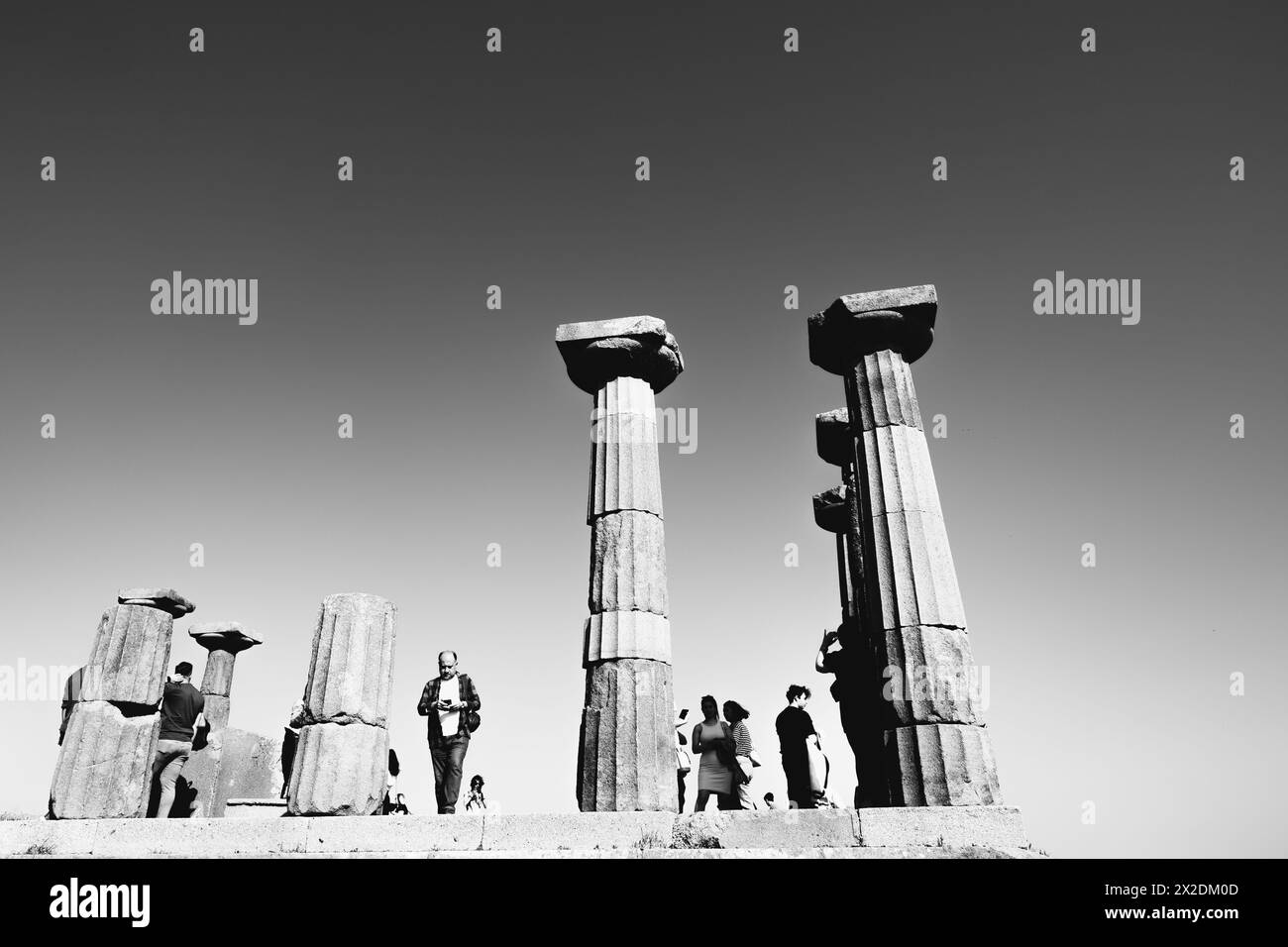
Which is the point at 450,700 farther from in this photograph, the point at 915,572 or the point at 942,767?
the point at 915,572

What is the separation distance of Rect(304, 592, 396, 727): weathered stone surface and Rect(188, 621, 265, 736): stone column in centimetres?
827

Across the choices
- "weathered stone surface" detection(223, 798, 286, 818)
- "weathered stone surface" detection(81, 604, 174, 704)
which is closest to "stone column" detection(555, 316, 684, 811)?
"weathered stone surface" detection(81, 604, 174, 704)

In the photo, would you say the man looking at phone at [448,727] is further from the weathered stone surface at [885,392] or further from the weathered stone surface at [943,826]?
the weathered stone surface at [885,392]

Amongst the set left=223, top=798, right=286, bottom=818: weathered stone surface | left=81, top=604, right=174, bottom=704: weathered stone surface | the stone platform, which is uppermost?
left=81, top=604, right=174, bottom=704: weathered stone surface

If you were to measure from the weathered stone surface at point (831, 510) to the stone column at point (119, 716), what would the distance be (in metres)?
11.6

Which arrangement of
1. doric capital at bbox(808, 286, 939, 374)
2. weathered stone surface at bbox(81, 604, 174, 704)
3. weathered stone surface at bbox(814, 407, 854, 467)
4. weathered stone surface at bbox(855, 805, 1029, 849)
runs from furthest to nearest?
1. weathered stone surface at bbox(814, 407, 854, 467)
2. weathered stone surface at bbox(81, 604, 174, 704)
3. doric capital at bbox(808, 286, 939, 374)
4. weathered stone surface at bbox(855, 805, 1029, 849)

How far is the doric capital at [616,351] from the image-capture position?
11.5m

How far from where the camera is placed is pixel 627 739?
375 inches

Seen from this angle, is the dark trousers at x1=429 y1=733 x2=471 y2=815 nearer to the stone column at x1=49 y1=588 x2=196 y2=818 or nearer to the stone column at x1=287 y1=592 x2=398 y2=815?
the stone column at x1=287 y1=592 x2=398 y2=815

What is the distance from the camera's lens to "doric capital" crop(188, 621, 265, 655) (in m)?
16.8

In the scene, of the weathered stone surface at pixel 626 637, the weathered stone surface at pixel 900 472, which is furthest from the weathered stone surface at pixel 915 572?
the weathered stone surface at pixel 626 637
